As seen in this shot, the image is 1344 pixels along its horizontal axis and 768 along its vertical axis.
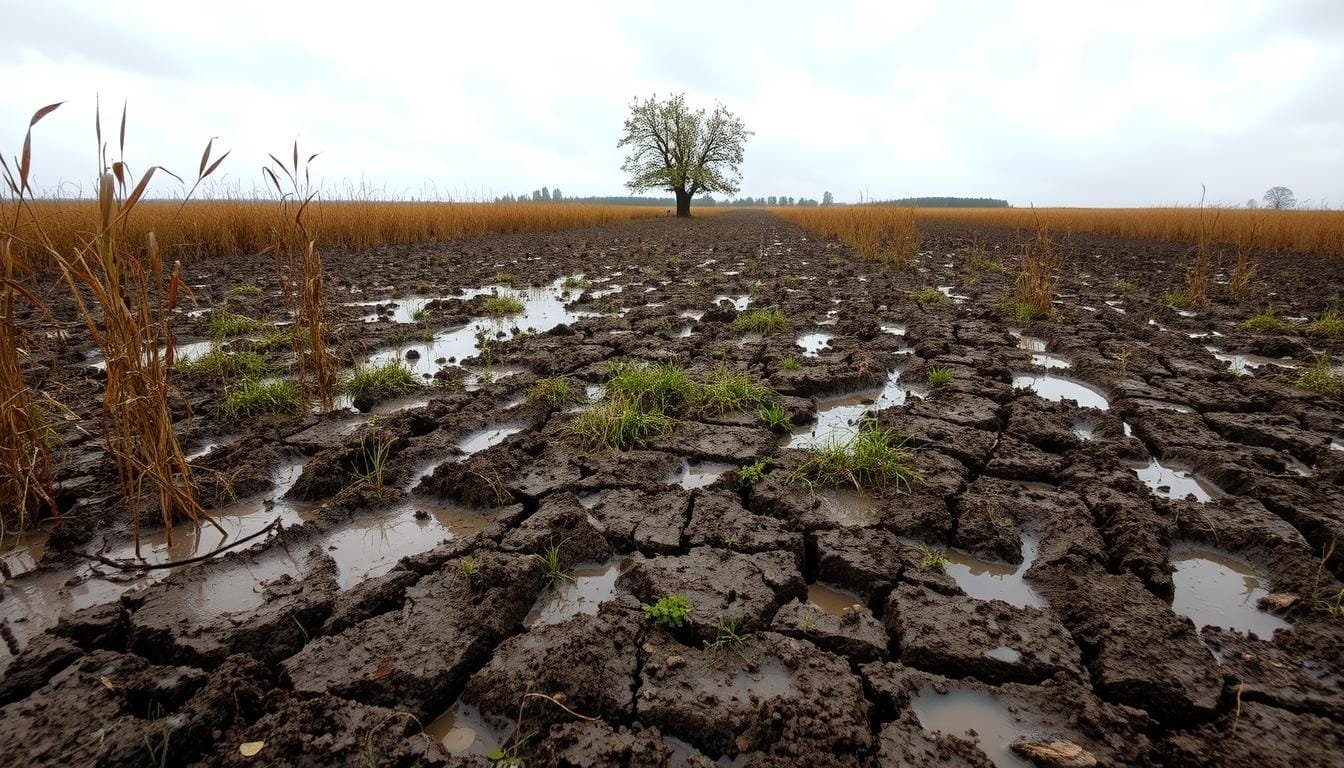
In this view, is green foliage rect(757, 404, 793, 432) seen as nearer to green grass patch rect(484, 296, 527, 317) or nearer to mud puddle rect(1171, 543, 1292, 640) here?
mud puddle rect(1171, 543, 1292, 640)

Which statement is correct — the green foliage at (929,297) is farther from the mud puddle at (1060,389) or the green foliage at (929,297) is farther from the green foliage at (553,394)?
the green foliage at (553,394)

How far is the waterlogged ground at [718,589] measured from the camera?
149cm

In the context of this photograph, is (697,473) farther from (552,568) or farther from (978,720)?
(978,720)

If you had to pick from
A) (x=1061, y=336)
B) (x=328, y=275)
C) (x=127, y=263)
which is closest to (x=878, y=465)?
(x=127, y=263)

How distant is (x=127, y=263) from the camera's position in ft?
7.09

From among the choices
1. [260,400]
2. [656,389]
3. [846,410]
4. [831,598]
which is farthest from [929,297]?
[260,400]

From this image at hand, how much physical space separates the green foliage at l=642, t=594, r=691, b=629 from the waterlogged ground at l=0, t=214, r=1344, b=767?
0.03 m

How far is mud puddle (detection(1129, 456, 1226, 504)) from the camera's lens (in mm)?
2691

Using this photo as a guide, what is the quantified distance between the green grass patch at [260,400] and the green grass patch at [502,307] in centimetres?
273

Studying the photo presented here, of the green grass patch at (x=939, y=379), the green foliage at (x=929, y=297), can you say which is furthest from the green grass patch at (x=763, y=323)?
the green foliage at (x=929, y=297)

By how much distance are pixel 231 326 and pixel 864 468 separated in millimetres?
5277

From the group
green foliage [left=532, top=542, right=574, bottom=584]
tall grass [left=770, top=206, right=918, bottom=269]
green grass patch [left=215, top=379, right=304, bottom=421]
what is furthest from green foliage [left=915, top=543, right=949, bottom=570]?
tall grass [left=770, top=206, right=918, bottom=269]

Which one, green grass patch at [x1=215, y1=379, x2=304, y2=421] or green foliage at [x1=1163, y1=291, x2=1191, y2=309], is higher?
green foliage at [x1=1163, y1=291, x2=1191, y2=309]

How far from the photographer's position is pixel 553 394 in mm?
3768
